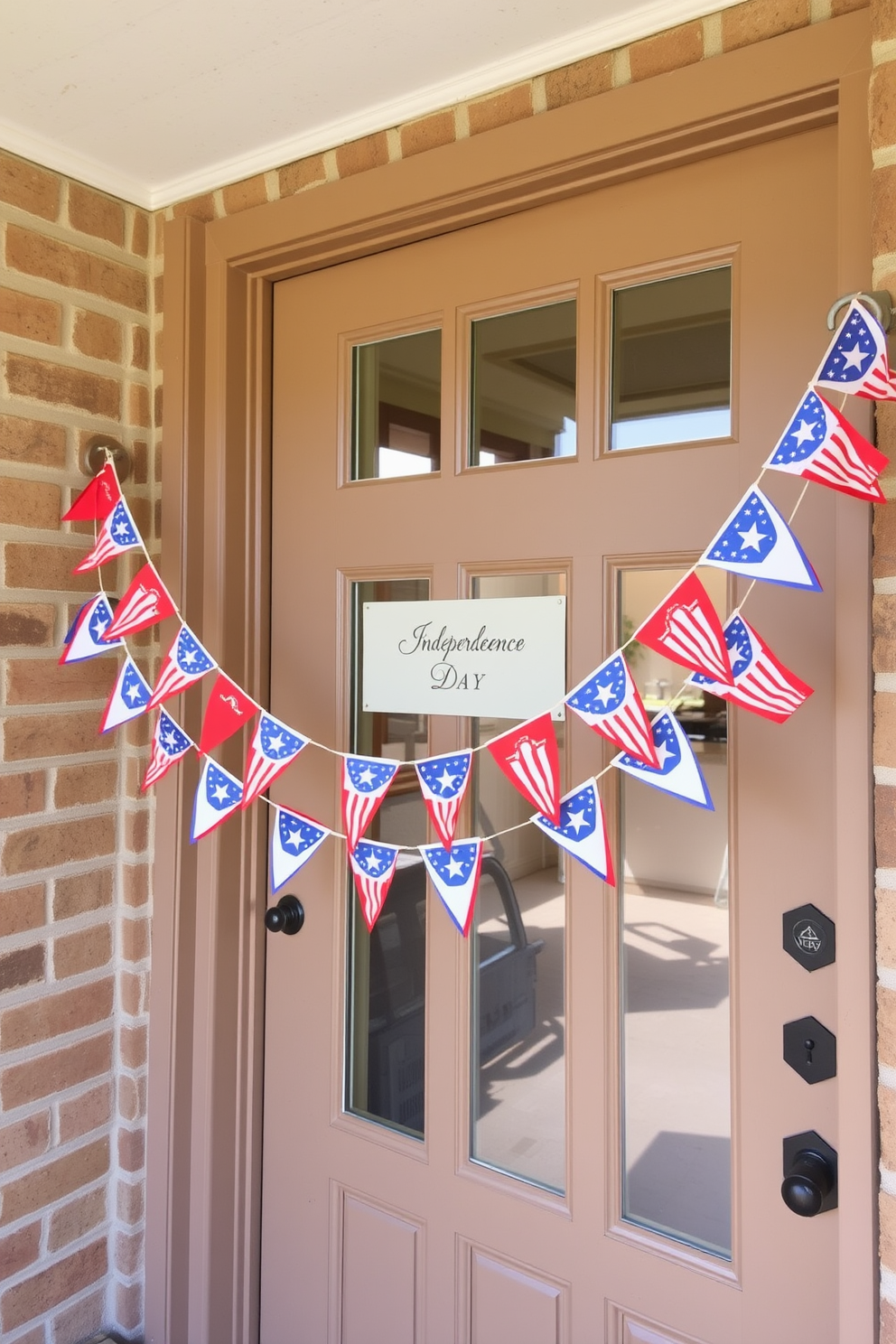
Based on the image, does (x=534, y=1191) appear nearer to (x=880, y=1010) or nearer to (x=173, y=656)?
(x=880, y=1010)

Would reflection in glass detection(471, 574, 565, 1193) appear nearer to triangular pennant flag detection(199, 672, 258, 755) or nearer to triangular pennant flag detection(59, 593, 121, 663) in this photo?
triangular pennant flag detection(199, 672, 258, 755)

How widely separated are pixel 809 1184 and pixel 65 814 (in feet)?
4.17

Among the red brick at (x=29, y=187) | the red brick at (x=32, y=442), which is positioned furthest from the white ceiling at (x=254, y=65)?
the red brick at (x=32, y=442)

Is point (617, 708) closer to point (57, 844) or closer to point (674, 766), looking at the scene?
point (674, 766)

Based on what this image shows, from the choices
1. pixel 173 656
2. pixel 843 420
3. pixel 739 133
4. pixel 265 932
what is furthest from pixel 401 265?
pixel 265 932

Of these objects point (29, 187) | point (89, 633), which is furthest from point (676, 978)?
point (29, 187)

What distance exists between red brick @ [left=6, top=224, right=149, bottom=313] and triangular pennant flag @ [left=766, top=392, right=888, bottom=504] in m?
1.26

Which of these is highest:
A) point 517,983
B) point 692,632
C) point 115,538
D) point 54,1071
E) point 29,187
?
point 29,187

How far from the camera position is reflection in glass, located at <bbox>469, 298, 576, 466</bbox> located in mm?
1385

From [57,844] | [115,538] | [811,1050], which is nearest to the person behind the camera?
[811,1050]

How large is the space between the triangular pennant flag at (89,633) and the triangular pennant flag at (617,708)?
0.82 meters

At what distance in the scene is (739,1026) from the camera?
48.6 inches

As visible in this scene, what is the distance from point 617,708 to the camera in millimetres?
1077

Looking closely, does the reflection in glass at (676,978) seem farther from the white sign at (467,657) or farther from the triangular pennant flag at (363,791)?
the triangular pennant flag at (363,791)
